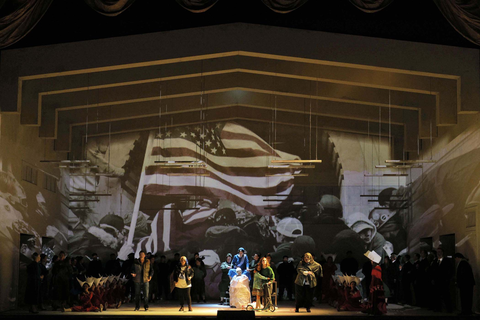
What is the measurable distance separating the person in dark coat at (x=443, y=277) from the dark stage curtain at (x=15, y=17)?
37.6 ft

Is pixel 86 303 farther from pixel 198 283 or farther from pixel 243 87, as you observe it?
pixel 243 87

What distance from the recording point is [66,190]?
77.7ft

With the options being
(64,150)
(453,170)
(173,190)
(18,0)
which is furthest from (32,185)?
(453,170)

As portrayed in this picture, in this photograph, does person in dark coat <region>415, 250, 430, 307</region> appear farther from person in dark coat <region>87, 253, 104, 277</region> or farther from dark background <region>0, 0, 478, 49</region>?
person in dark coat <region>87, 253, 104, 277</region>

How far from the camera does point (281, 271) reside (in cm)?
2227

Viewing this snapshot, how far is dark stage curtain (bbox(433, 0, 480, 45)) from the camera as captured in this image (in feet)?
38.5

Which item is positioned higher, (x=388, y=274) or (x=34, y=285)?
(x=388, y=274)

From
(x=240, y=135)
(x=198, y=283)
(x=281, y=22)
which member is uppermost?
(x=281, y=22)

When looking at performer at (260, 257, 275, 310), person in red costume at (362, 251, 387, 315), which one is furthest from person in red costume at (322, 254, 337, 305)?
person in red costume at (362, 251, 387, 315)

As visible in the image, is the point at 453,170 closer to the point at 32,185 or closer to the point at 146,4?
the point at 146,4

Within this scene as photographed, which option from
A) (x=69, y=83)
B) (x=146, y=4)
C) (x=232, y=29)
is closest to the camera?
(x=146, y=4)

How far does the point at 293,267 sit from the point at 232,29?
9.13m

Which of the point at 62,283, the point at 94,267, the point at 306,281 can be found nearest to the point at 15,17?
the point at 62,283

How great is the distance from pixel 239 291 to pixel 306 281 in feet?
A: 6.22
